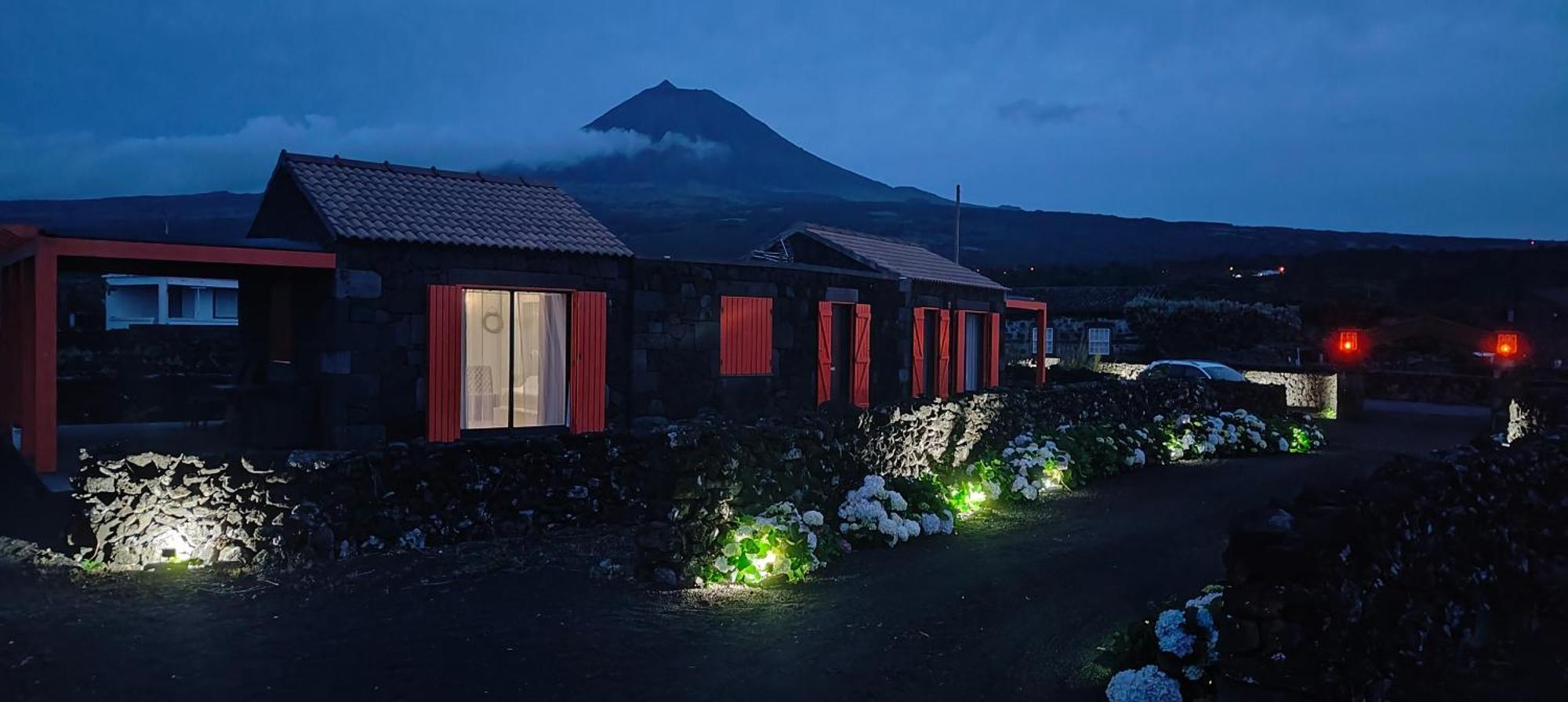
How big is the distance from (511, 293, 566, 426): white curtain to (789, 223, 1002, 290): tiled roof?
22.6 ft

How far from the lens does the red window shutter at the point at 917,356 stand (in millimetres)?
18844

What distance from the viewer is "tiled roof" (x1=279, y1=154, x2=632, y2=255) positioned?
40.5 ft

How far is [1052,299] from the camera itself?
43.9m

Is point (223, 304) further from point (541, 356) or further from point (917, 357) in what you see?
point (917, 357)

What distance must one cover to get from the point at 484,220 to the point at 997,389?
23.5 feet

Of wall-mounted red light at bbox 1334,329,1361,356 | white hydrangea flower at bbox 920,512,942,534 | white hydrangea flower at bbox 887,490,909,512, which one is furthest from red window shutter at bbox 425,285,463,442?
wall-mounted red light at bbox 1334,329,1361,356

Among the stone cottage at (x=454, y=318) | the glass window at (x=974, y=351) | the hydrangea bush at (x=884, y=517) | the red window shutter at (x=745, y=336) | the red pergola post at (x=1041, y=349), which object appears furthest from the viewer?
the red pergola post at (x=1041, y=349)

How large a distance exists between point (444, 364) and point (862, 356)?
7.48 meters

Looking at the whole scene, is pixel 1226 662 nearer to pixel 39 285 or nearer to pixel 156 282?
pixel 39 285

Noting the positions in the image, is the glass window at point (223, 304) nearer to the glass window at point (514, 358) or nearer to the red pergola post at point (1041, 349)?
the glass window at point (514, 358)

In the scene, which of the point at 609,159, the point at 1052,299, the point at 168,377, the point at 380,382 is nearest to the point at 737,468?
the point at 380,382

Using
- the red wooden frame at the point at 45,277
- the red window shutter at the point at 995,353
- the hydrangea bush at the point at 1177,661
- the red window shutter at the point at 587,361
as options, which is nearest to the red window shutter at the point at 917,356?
the red window shutter at the point at 995,353

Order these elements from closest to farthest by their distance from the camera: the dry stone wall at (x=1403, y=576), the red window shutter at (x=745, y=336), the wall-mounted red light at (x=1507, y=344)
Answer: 1. the dry stone wall at (x=1403, y=576)
2. the red window shutter at (x=745, y=336)
3. the wall-mounted red light at (x=1507, y=344)

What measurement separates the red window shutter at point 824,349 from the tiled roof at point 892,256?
2.27 m
